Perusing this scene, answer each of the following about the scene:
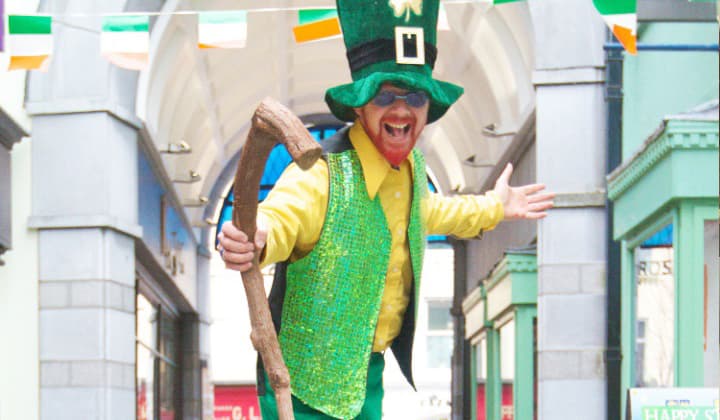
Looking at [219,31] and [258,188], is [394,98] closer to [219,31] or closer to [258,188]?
[258,188]

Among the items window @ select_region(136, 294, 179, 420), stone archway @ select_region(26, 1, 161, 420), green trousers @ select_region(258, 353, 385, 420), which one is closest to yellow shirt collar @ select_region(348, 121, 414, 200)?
green trousers @ select_region(258, 353, 385, 420)

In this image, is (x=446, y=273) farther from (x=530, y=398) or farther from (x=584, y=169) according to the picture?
(x=584, y=169)

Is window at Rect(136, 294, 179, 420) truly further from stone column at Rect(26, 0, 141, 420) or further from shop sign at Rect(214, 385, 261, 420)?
shop sign at Rect(214, 385, 261, 420)

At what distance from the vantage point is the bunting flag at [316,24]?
35.8ft

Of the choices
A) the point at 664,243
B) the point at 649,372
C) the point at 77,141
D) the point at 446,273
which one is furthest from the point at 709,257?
the point at 446,273

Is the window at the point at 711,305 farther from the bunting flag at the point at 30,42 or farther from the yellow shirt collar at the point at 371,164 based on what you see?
the yellow shirt collar at the point at 371,164

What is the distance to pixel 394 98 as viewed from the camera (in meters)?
4.54

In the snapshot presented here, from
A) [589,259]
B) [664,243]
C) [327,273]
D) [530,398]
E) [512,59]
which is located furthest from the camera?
[512,59]

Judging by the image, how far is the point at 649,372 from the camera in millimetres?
11211

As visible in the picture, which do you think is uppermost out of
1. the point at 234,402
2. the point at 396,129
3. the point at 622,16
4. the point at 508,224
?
the point at 622,16

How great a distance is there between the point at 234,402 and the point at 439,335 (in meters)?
4.91

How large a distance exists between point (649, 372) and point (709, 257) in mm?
1690

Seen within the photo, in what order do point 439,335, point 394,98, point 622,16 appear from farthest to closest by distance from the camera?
1. point 439,335
2. point 622,16
3. point 394,98

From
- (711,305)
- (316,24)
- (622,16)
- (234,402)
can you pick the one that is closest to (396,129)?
A: (622,16)
